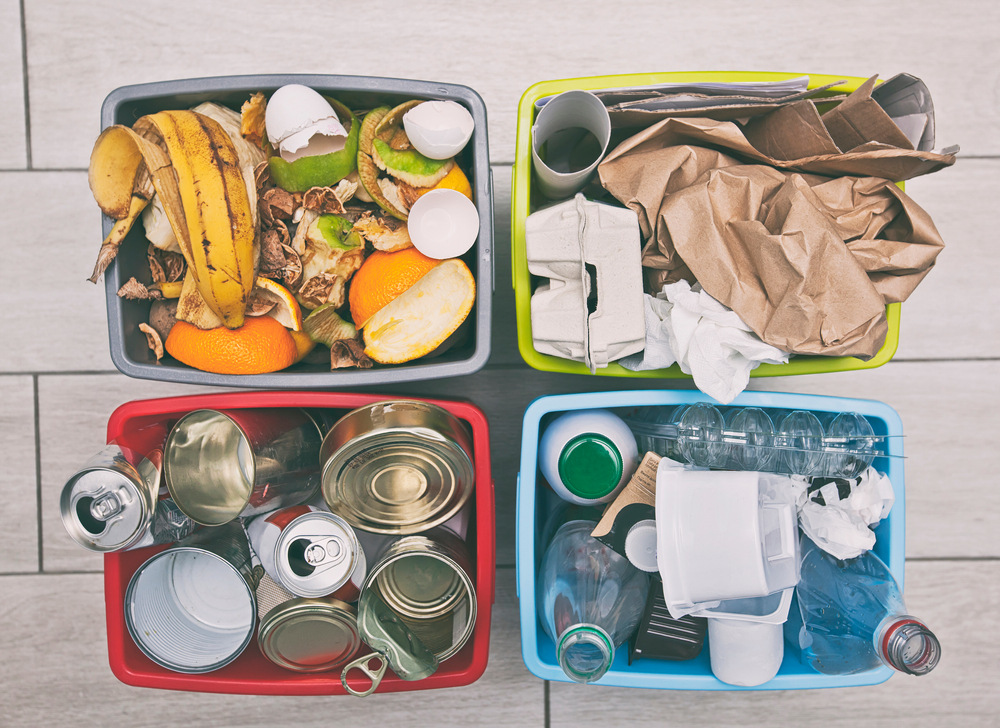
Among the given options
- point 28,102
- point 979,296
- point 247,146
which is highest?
point 28,102

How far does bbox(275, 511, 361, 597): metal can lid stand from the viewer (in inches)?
19.4

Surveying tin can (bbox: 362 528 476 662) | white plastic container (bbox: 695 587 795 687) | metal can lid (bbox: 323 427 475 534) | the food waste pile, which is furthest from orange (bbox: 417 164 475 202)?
white plastic container (bbox: 695 587 795 687)

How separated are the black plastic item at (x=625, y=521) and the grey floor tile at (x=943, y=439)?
0.35m

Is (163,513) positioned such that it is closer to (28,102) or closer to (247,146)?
(247,146)

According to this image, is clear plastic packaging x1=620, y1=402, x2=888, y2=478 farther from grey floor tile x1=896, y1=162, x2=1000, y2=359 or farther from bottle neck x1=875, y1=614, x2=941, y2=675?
grey floor tile x1=896, y1=162, x2=1000, y2=359

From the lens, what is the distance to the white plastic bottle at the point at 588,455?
1.65 ft

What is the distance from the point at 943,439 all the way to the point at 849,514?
1.26ft

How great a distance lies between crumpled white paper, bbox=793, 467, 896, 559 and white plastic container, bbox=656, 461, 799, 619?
0.19ft

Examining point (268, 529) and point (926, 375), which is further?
point (926, 375)

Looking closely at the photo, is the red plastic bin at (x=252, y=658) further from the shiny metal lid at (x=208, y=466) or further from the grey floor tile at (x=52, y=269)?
the grey floor tile at (x=52, y=269)

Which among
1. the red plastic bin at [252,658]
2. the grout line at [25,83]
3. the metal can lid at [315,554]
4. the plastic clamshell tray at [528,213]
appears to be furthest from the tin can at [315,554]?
the grout line at [25,83]

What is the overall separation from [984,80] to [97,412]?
132 centimetres

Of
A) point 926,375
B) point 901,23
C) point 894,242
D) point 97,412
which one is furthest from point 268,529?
point 901,23

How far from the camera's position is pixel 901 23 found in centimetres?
80
